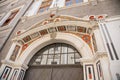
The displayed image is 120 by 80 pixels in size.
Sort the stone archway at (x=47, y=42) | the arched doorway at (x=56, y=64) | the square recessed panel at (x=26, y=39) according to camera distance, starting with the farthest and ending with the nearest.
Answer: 1. the square recessed panel at (x=26, y=39)
2. the arched doorway at (x=56, y=64)
3. the stone archway at (x=47, y=42)

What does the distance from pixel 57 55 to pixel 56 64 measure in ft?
1.20

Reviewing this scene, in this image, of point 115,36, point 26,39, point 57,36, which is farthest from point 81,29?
point 26,39

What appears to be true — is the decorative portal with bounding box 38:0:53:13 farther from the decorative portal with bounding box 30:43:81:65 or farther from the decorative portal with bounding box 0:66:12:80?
the decorative portal with bounding box 0:66:12:80

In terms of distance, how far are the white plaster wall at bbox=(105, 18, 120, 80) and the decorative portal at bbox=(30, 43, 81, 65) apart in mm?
1308

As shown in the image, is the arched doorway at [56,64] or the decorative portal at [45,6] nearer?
the arched doorway at [56,64]

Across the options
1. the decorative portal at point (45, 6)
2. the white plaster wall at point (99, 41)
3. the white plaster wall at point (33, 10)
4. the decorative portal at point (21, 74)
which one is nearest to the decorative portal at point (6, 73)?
the decorative portal at point (21, 74)

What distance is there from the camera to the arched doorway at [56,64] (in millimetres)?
2988

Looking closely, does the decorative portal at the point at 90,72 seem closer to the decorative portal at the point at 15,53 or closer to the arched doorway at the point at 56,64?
the arched doorway at the point at 56,64

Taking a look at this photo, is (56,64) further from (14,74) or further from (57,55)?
(14,74)

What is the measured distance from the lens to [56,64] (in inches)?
130

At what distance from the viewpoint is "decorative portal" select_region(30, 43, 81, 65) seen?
10.7 ft

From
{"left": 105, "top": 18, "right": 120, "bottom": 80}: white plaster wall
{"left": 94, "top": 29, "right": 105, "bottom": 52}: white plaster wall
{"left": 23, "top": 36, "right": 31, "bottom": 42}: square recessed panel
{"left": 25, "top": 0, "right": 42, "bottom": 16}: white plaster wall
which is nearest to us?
{"left": 105, "top": 18, "right": 120, "bottom": 80}: white plaster wall

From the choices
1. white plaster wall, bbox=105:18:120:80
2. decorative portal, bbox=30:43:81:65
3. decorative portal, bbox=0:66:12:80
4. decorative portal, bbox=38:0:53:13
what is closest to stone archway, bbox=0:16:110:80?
decorative portal, bbox=0:66:12:80

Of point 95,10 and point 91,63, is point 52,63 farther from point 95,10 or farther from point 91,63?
point 95,10
